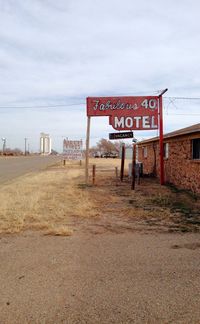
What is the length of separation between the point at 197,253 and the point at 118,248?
1.35 meters

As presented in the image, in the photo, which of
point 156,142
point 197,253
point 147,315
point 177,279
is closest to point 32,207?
point 197,253

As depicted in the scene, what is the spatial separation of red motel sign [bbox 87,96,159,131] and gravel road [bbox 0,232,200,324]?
35.4ft

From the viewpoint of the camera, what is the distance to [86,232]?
23.5 feet

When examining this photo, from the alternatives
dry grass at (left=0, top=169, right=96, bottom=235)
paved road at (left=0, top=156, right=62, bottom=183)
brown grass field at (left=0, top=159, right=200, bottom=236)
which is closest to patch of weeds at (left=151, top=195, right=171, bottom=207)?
brown grass field at (left=0, top=159, right=200, bottom=236)

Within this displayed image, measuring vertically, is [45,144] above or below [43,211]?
above

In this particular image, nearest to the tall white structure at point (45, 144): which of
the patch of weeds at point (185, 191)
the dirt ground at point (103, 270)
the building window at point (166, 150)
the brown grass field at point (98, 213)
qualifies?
the building window at point (166, 150)

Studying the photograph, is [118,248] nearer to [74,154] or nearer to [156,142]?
[156,142]

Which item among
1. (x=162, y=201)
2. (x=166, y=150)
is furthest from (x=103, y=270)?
(x=166, y=150)

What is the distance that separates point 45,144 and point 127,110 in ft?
578

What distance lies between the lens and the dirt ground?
3592 millimetres

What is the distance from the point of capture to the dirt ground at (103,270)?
141 inches

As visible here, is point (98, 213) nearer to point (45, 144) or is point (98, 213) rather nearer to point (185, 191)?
point (185, 191)

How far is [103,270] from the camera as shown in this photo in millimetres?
4812

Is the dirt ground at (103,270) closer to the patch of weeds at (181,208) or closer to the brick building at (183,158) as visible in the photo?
the patch of weeds at (181,208)
